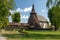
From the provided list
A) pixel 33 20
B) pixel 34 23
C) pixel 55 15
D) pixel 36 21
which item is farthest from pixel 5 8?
pixel 36 21

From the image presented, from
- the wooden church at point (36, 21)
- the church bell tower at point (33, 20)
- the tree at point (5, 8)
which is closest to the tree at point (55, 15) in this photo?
the tree at point (5, 8)

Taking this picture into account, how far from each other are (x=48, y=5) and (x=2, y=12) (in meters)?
21.9

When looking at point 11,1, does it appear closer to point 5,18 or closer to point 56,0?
point 5,18

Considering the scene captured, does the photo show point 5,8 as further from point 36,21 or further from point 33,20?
point 36,21

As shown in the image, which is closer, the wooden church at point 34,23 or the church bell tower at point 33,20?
the wooden church at point 34,23

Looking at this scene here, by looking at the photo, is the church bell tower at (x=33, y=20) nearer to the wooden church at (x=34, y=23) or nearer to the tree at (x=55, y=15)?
the wooden church at (x=34, y=23)

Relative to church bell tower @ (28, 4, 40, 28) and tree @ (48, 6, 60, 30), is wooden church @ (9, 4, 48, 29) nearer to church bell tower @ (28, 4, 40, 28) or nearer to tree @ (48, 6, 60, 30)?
church bell tower @ (28, 4, 40, 28)

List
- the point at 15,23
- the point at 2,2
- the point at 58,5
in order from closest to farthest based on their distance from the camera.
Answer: the point at 58,5, the point at 2,2, the point at 15,23

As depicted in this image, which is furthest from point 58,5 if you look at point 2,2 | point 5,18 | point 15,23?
point 15,23

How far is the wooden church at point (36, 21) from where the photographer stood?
132887 mm

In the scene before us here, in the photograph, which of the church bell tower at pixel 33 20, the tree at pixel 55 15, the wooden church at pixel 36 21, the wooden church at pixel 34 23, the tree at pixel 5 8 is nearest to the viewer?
the tree at pixel 55 15

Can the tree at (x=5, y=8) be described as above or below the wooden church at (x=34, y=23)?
above

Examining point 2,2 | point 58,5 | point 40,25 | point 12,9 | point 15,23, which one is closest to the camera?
point 58,5

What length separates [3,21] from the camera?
61.7m
